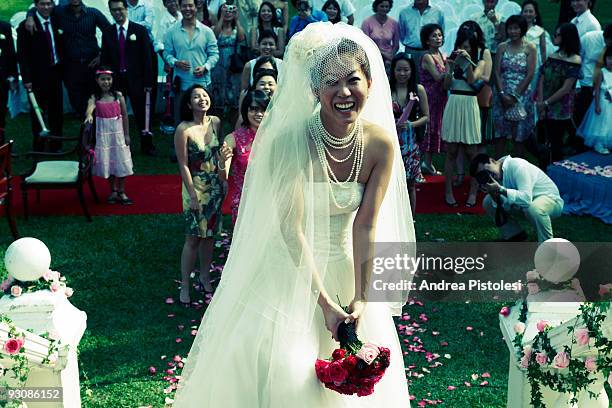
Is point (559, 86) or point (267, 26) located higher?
point (267, 26)

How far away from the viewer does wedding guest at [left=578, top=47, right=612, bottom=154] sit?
32.0 feet

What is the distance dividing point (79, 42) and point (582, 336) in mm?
9116

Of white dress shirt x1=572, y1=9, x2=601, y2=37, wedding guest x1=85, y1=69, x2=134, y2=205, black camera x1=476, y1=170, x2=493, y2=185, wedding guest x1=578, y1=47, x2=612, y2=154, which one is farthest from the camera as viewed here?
white dress shirt x1=572, y1=9, x2=601, y2=37

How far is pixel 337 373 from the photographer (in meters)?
3.63

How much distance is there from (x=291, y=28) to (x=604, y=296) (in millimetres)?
7973

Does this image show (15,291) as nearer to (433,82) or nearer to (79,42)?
(433,82)

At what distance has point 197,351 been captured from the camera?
450cm

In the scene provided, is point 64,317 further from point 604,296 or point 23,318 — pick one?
point 604,296

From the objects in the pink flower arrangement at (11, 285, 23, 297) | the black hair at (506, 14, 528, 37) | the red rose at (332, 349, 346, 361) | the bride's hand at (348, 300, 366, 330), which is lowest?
the pink flower arrangement at (11, 285, 23, 297)

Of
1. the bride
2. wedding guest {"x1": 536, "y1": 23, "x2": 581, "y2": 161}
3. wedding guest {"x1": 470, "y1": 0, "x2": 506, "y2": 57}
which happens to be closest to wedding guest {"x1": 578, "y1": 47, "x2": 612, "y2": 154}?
wedding guest {"x1": 536, "y1": 23, "x2": 581, "y2": 161}

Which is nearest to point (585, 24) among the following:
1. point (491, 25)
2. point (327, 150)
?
point (491, 25)

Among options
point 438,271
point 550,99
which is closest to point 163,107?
point 550,99

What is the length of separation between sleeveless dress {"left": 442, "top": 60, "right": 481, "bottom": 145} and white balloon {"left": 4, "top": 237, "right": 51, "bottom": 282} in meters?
5.83

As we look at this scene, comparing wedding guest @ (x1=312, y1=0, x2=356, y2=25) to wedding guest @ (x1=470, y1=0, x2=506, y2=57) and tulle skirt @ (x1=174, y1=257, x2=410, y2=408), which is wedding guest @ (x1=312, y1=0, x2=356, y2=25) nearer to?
wedding guest @ (x1=470, y1=0, x2=506, y2=57)
